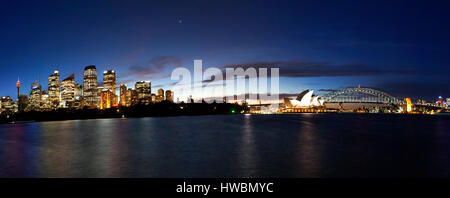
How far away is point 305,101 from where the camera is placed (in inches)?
6939

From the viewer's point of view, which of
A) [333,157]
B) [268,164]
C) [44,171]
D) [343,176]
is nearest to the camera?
[343,176]

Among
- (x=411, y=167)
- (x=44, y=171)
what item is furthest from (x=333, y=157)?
(x=44, y=171)

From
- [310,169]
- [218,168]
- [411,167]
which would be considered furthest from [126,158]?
[411,167]

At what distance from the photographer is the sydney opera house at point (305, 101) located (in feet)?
571

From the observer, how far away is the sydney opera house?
17395 centimetres

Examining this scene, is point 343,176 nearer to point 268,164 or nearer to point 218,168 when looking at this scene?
point 268,164
